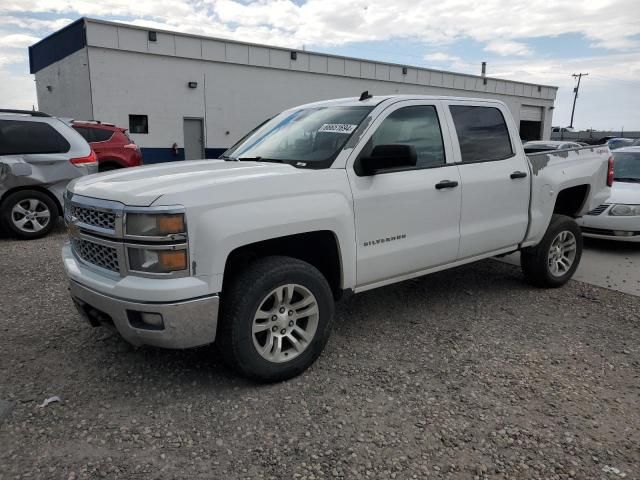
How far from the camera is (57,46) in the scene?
60.6 ft

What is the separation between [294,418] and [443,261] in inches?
76.4

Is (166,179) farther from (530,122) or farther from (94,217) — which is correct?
(530,122)

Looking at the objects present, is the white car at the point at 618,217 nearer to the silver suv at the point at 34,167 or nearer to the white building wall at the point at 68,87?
the silver suv at the point at 34,167

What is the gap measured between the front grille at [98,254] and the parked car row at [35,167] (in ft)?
16.2

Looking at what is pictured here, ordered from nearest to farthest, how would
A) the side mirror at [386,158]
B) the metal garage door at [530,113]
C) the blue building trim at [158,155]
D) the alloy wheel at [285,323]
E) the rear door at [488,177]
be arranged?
the alloy wheel at [285,323], the side mirror at [386,158], the rear door at [488,177], the blue building trim at [158,155], the metal garage door at [530,113]

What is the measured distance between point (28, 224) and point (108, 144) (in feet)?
12.1

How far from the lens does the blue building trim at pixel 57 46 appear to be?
16.4 m

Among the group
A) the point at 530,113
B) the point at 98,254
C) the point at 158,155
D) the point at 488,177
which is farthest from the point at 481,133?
the point at 530,113

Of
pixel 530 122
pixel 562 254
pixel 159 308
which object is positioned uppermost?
pixel 530 122

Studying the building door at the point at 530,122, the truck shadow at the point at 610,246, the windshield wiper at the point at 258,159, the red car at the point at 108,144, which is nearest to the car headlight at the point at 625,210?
the truck shadow at the point at 610,246

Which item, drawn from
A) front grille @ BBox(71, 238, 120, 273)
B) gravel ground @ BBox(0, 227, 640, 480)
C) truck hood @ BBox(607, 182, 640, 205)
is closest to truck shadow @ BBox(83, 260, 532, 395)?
gravel ground @ BBox(0, 227, 640, 480)

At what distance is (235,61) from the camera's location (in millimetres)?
19000

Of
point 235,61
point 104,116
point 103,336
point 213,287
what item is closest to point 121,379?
point 103,336

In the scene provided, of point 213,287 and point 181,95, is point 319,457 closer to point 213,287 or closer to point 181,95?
point 213,287
